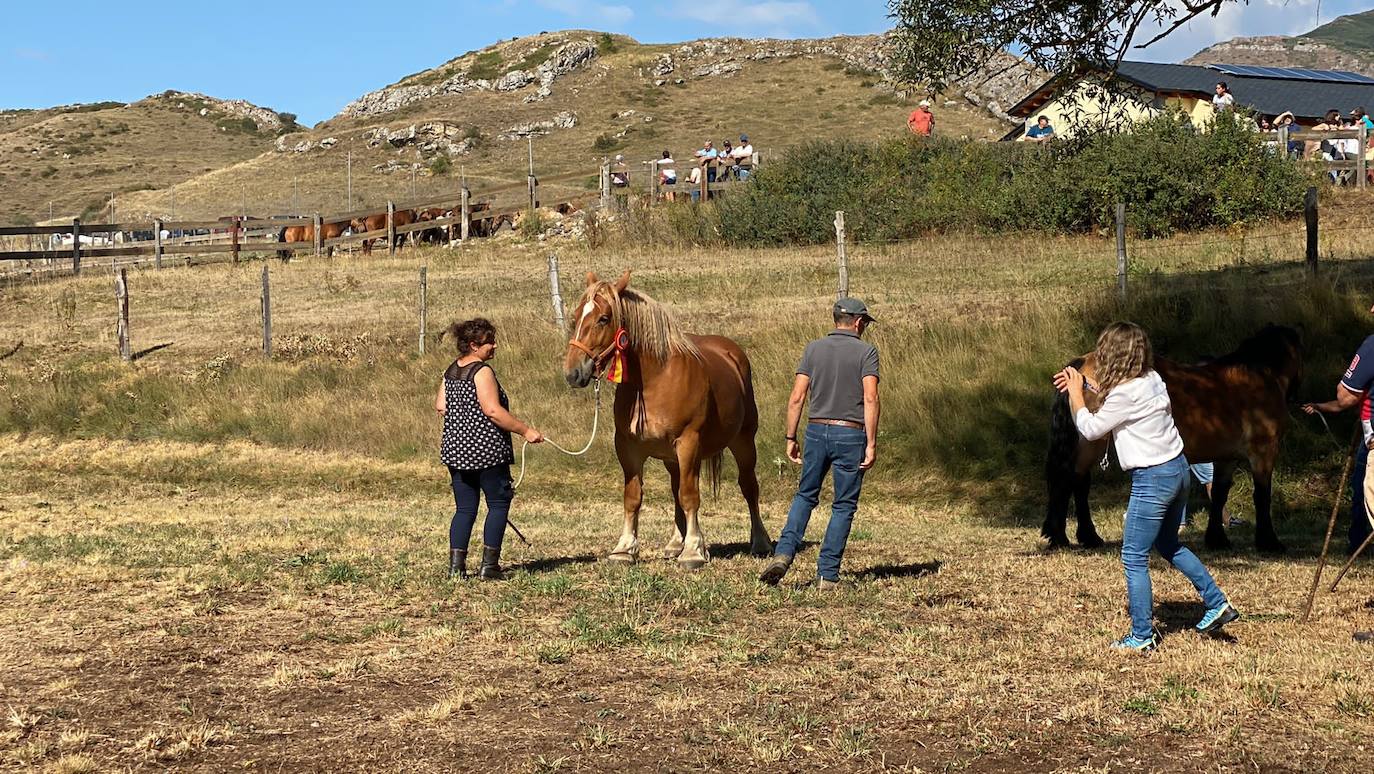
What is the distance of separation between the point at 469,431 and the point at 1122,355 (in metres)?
4.34

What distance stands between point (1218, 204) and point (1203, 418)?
15173 mm

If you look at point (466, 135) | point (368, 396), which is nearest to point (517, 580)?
point (368, 396)

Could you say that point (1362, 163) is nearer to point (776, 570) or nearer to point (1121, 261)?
point (1121, 261)

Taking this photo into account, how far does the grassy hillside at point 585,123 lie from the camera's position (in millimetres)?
65250

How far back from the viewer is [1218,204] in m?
25.3

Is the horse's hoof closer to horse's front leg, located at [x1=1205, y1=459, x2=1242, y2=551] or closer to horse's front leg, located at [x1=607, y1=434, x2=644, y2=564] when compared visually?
horse's front leg, located at [x1=1205, y1=459, x2=1242, y2=551]

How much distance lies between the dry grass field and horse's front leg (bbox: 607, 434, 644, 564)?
40cm

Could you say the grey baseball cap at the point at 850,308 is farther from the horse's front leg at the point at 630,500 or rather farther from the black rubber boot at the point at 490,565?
the black rubber boot at the point at 490,565

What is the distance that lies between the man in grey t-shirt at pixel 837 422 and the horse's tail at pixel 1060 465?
3464 mm

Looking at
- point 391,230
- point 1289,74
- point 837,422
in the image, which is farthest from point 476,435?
point 1289,74

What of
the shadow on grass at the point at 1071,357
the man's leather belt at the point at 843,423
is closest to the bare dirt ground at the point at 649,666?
the man's leather belt at the point at 843,423

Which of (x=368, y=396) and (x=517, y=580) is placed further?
(x=368, y=396)

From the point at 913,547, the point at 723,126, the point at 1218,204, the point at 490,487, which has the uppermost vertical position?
the point at 723,126

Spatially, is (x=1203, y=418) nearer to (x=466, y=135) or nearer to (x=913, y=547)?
(x=913, y=547)
